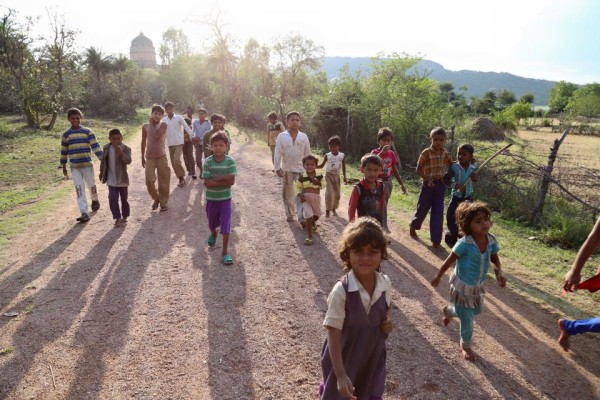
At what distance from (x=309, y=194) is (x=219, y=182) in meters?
1.58

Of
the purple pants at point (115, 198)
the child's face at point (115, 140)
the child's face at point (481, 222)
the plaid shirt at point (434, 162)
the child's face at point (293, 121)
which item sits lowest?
the purple pants at point (115, 198)

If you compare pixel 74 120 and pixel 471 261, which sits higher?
pixel 74 120

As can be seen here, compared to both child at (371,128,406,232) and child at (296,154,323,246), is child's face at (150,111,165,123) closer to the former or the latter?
child at (296,154,323,246)

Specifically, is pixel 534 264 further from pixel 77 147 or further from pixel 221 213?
pixel 77 147

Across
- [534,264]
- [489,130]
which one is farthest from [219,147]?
[489,130]

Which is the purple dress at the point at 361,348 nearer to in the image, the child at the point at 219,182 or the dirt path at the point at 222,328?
the dirt path at the point at 222,328

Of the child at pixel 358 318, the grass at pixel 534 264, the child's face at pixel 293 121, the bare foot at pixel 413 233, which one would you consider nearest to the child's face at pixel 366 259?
the child at pixel 358 318

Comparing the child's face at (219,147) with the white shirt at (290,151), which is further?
the white shirt at (290,151)

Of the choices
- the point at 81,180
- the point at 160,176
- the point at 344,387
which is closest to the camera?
the point at 344,387

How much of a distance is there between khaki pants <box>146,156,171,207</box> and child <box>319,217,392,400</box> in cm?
569

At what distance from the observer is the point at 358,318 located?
2025 millimetres

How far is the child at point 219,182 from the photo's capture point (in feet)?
15.5

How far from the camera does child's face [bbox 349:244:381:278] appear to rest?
200 centimetres

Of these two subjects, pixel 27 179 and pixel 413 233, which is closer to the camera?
pixel 413 233
